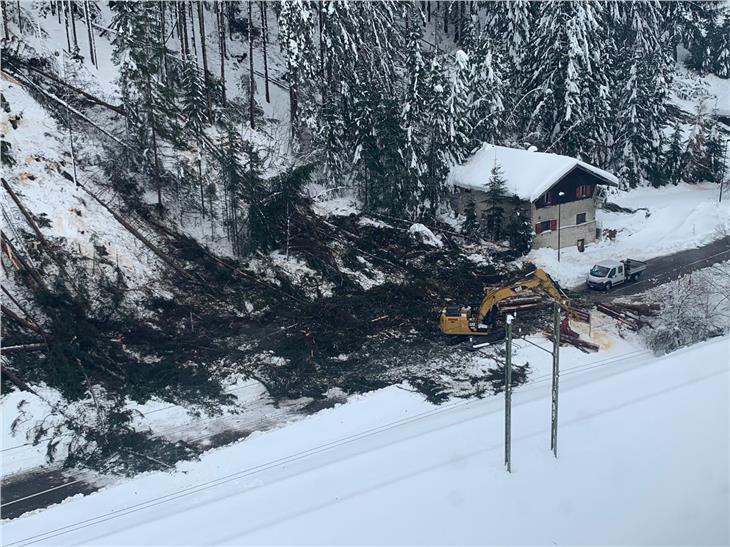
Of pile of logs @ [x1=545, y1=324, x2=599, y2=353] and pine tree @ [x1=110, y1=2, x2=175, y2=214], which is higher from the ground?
pine tree @ [x1=110, y1=2, x2=175, y2=214]

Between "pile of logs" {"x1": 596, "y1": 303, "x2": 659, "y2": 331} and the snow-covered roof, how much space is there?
23.9 ft

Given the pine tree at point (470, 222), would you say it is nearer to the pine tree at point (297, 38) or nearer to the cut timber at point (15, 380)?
the pine tree at point (297, 38)

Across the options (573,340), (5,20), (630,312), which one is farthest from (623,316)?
(5,20)

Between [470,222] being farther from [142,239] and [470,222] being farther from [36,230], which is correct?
[36,230]

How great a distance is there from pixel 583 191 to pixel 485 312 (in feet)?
45.3

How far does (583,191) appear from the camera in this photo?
3691cm

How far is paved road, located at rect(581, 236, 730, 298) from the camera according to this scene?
32.0 m

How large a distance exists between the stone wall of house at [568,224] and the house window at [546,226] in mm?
115

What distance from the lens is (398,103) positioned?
3869cm

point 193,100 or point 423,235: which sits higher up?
point 193,100

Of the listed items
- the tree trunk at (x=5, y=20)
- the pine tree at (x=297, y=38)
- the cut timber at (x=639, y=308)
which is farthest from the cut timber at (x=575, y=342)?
the tree trunk at (x=5, y=20)

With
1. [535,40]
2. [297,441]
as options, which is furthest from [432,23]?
[297,441]

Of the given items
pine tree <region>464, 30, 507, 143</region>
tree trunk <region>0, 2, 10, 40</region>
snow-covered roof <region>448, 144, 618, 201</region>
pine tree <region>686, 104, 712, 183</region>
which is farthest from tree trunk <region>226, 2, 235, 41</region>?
pine tree <region>686, 104, 712, 183</region>

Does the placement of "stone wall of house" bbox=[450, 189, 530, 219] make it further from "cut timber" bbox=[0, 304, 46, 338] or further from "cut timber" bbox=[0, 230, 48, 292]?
"cut timber" bbox=[0, 304, 46, 338]
